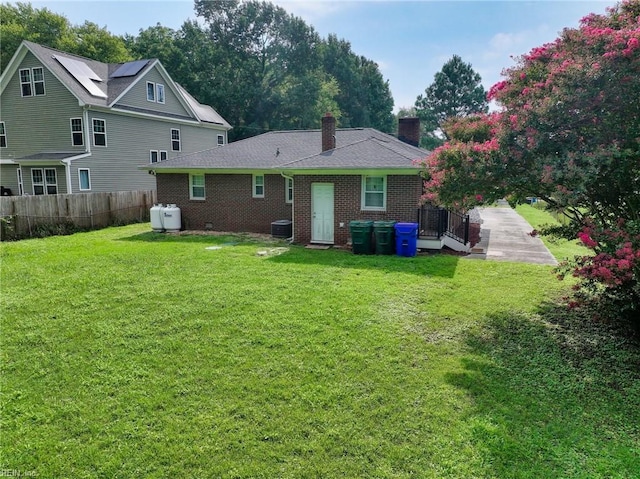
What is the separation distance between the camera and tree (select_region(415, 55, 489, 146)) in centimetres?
5619

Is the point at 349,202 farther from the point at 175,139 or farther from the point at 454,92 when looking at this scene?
the point at 454,92

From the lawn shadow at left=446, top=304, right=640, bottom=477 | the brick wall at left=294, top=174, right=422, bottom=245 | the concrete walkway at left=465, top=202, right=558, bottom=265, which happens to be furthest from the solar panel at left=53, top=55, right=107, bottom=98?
the lawn shadow at left=446, top=304, right=640, bottom=477

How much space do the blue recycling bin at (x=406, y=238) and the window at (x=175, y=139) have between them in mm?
19169

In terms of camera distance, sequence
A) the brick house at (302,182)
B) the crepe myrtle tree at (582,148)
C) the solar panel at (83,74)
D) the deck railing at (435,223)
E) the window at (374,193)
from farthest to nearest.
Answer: the solar panel at (83,74)
the window at (374,193)
the brick house at (302,182)
the deck railing at (435,223)
the crepe myrtle tree at (582,148)

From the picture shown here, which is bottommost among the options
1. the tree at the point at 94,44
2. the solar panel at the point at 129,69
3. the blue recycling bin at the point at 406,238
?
the blue recycling bin at the point at 406,238

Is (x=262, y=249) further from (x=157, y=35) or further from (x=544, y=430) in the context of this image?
(x=157, y=35)

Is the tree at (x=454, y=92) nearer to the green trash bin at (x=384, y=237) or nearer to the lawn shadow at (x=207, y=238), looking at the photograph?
the lawn shadow at (x=207, y=238)

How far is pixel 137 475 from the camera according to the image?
335 centimetres

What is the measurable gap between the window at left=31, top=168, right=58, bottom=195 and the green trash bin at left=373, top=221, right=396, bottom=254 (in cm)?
1728

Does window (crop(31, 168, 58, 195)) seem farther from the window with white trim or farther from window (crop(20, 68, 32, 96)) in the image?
window (crop(20, 68, 32, 96))

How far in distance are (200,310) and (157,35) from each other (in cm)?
4317

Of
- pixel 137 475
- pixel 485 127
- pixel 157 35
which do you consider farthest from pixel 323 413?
pixel 157 35

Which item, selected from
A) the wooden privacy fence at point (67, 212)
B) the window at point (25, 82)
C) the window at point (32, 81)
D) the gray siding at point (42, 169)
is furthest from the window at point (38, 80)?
the wooden privacy fence at point (67, 212)

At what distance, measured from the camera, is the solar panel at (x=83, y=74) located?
21484mm
